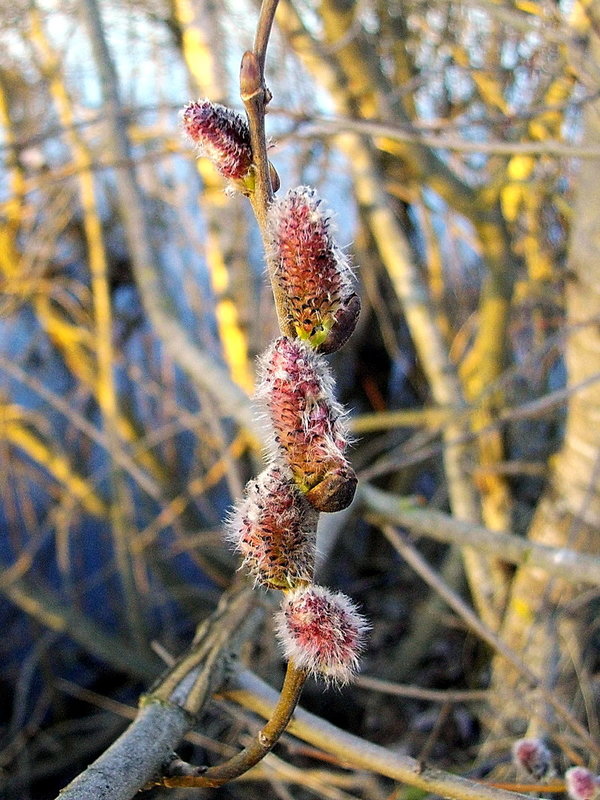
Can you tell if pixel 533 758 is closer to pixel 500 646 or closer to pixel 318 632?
pixel 500 646

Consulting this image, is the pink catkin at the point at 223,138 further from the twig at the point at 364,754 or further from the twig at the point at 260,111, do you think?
the twig at the point at 364,754

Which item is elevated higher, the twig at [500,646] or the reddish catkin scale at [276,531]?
the reddish catkin scale at [276,531]

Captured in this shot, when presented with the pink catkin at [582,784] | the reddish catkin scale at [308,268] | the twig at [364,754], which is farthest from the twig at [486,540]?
the reddish catkin scale at [308,268]

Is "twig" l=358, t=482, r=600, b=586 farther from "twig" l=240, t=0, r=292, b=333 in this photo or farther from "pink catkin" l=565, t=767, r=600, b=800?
"twig" l=240, t=0, r=292, b=333

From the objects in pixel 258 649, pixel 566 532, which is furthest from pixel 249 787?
pixel 566 532

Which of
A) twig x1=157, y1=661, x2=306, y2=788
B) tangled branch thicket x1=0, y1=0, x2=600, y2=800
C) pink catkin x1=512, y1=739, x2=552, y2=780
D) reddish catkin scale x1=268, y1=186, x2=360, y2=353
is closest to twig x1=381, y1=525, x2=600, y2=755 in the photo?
tangled branch thicket x1=0, y1=0, x2=600, y2=800

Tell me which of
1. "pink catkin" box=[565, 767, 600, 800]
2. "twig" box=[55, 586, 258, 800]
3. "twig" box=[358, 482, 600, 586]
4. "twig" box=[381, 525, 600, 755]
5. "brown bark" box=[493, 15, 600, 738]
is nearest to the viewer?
"twig" box=[55, 586, 258, 800]

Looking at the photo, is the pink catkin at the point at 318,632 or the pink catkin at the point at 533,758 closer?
the pink catkin at the point at 318,632
